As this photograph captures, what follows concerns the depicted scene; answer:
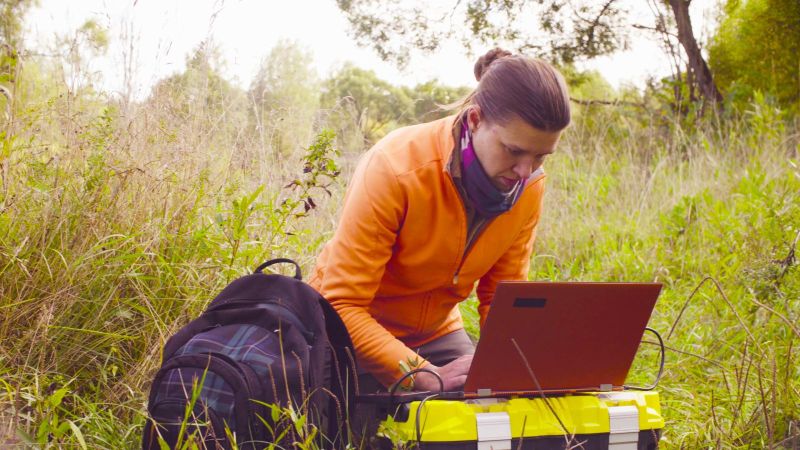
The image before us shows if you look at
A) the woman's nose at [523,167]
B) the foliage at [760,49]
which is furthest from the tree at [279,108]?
the foliage at [760,49]

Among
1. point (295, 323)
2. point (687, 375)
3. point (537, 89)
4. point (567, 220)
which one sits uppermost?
point (537, 89)

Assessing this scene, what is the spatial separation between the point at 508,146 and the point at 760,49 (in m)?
6.79

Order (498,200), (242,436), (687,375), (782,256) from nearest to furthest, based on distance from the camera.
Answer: (242,436) < (498,200) < (782,256) < (687,375)

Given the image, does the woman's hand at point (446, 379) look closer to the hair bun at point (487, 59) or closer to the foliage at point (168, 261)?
the foliage at point (168, 261)

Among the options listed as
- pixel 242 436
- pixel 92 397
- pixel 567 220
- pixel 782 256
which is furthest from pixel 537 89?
pixel 567 220

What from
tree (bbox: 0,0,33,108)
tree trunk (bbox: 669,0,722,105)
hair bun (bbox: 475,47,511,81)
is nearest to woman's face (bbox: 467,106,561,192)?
hair bun (bbox: 475,47,511,81)

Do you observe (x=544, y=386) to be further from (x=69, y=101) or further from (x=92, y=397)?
(x=69, y=101)

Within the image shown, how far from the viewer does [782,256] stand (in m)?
2.99

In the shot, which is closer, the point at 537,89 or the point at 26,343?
the point at 537,89

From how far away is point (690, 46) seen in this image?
780cm

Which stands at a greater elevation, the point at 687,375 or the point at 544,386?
the point at 544,386

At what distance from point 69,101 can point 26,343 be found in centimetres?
95

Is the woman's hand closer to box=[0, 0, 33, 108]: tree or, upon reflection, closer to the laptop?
the laptop

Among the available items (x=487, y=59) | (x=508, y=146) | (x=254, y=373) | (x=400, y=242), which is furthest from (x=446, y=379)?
(x=487, y=59)
